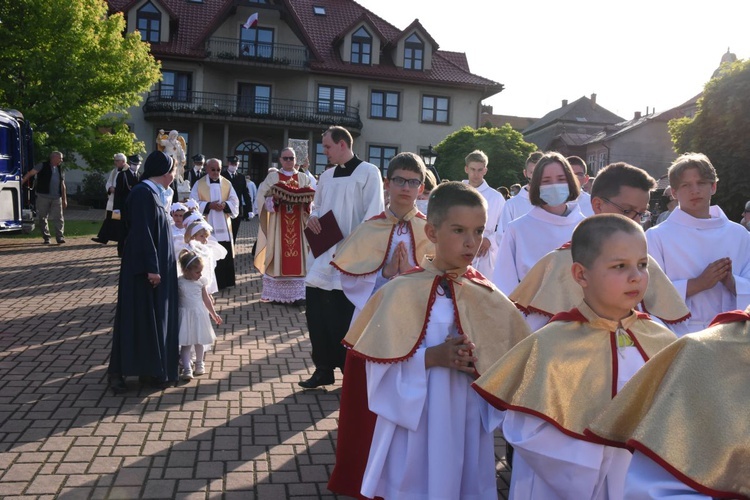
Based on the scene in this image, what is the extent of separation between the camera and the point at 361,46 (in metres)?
41.2

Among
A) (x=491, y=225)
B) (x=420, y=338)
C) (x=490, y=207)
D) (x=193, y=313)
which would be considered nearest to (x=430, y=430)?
(x=420, y=338)

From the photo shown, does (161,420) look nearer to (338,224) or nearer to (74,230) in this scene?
(338,224)

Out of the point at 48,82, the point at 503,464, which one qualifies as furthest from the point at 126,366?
the point at 48,82

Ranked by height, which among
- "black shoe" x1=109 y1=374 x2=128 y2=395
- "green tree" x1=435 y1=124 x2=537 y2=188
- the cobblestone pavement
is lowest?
the cobblestone pavement

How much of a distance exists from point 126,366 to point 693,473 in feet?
17.7

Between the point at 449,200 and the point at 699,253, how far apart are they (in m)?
1.93

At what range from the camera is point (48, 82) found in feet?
66.3

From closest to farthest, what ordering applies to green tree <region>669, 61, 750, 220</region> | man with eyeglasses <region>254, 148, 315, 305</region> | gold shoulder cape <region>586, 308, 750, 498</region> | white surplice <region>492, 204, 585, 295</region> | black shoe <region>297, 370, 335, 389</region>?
gold shoulder cape <region>586, 308, 750, 498</region>
white surplice <region>492, 204, 585, 295</region>
black shoe <region>297, 370, 335, 389</region>
man with eyeglasses <region>254, 148, 315, 305</region>
green tree <region>669, 61, 750, 220</region>

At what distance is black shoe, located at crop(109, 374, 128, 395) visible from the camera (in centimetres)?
634

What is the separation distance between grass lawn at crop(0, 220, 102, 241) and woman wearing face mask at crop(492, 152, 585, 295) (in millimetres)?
18240

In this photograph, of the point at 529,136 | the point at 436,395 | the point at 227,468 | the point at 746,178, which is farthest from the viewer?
the point at 529,136

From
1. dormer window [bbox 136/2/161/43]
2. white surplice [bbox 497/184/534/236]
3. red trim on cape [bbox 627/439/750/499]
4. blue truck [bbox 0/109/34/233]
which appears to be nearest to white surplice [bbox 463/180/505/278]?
white surplice [bbox 497/184/534/236]

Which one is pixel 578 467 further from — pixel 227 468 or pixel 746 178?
pixel 746 178

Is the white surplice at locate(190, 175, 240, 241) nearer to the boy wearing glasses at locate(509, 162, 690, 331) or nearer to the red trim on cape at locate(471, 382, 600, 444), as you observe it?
the boy wearing glasses at locate(509, 162, 690, 331)
